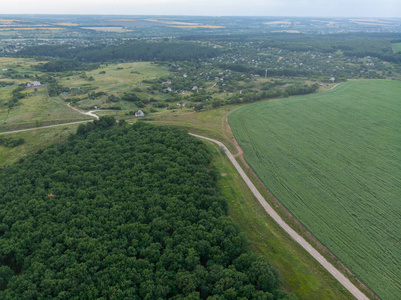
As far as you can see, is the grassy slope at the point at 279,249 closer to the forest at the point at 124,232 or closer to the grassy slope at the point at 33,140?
the forest at the point at 124,232

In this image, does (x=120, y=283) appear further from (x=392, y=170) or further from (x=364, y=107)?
(x=364, y=107)

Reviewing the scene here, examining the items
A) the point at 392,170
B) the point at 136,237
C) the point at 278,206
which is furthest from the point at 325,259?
the point at 392,170

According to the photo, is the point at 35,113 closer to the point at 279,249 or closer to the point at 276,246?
the point at 276,246

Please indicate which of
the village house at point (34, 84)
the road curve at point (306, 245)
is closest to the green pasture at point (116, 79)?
the village house at point (34, 84)

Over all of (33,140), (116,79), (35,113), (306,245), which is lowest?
(306,245)

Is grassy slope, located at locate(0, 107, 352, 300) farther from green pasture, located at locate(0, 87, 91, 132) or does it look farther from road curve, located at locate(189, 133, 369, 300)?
green pasture, located at locate(0, 87, 91, 132)

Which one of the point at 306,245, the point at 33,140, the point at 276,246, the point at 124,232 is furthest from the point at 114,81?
the point at 306,245
